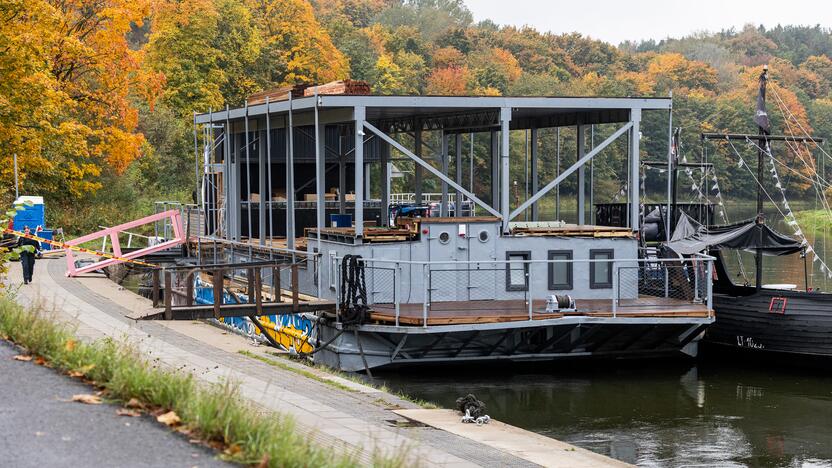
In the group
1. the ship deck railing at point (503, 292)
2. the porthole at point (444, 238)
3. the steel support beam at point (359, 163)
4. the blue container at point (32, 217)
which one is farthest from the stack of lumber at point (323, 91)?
the blue container at point (32, 217)

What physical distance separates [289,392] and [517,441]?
3.60m

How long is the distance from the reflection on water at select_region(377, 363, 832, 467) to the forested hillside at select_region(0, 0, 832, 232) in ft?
32.4

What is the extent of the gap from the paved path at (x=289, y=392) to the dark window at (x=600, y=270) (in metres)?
7.29

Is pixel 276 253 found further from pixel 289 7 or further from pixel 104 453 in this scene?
pixel 289 7

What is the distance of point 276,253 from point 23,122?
29.6 feet

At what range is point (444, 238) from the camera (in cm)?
2606

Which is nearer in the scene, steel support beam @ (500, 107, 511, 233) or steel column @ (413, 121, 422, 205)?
steel support beam @ (500, 107, 511, 233)

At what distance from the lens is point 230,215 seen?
119 feet

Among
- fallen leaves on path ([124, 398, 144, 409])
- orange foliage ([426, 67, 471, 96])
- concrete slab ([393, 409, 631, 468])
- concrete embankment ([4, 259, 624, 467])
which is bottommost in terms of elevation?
concrete slab ([393, 409, 631, 468])

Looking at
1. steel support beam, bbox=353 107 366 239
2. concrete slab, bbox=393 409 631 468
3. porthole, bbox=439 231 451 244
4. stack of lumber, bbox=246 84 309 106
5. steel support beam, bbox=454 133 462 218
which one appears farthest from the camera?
steel support beam, bbox=454 133 462 218

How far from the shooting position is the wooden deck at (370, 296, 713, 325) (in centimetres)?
2363

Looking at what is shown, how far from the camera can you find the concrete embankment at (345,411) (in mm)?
15305

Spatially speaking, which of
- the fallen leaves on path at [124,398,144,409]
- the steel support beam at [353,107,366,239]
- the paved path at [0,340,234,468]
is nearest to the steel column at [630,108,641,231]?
the steel support beam at [353,107,366,239]

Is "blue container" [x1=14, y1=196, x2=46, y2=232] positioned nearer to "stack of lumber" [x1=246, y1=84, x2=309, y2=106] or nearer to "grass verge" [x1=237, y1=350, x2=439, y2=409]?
"stack of lumber" [x1=246, y1=84, x2=309, y2=106]
